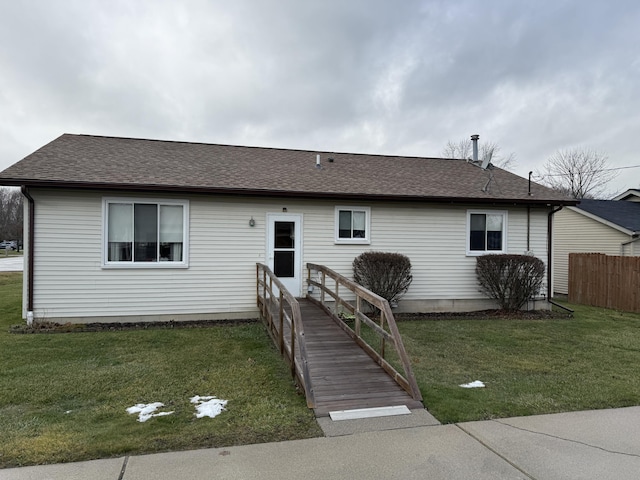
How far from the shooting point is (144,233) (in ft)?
27.3

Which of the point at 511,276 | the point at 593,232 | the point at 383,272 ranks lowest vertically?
the point at 511,276

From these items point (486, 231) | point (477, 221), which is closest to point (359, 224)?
point (477, 221)

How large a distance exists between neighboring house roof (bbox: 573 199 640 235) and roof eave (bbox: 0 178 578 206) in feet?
19.0

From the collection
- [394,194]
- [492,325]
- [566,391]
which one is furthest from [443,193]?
[566,391]

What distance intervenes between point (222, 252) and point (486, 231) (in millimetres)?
6738

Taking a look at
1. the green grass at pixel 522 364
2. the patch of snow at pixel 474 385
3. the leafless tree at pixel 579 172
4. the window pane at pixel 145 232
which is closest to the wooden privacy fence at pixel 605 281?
the green grass at pixel 522 364

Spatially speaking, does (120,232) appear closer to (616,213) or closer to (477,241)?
(477,241)

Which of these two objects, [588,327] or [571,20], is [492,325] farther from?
[571,20]

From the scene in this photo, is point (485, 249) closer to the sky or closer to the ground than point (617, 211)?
closer to the ground

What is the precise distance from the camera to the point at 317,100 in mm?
17188

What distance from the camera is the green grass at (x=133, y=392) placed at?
132 inches

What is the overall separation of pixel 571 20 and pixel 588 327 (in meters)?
8.96

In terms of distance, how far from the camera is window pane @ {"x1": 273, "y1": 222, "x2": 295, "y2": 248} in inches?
357

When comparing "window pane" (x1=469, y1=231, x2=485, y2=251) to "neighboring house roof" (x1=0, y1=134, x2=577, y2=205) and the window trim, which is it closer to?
the window trim
